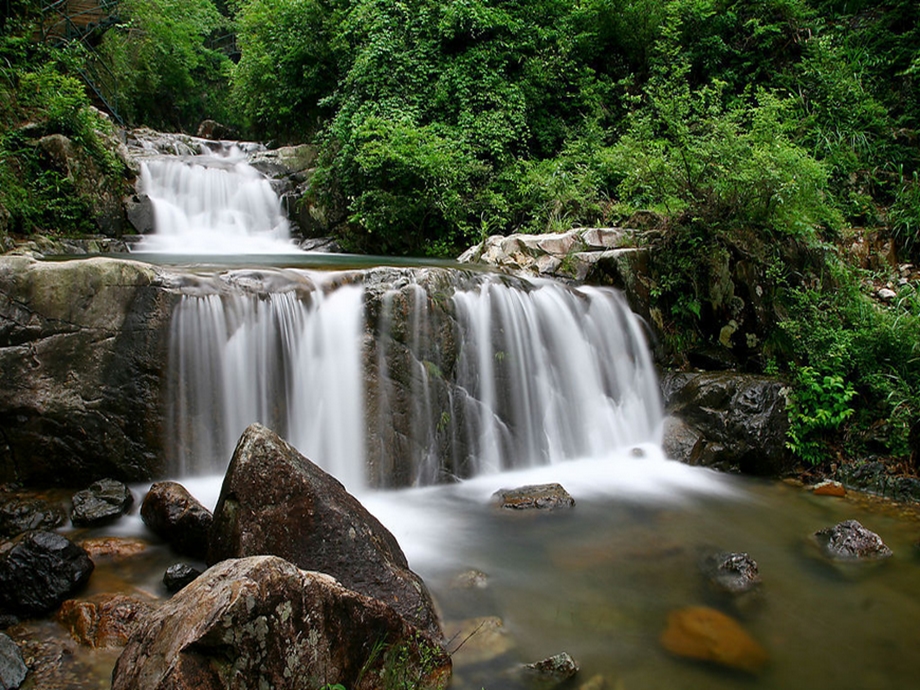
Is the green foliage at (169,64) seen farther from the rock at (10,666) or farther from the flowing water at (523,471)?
the rock at (10,666)

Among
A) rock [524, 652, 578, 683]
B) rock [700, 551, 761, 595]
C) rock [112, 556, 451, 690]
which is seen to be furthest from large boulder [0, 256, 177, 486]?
rock [700, 551, 761, 595]

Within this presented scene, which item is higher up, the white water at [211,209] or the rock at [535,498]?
the white water at [211,209]

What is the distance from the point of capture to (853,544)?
5.15 metres

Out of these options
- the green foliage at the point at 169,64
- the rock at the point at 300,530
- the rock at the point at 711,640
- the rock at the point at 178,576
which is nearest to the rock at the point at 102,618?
the rock at the point at 178,576

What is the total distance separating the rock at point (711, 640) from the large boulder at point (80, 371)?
4.80 meters

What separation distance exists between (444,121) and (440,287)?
8041mm

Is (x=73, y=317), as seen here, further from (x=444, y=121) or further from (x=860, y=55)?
(x=860, y=55)

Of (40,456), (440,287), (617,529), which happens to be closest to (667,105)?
(440,287)

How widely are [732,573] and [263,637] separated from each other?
3833mm

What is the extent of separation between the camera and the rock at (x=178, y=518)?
451 centimetres

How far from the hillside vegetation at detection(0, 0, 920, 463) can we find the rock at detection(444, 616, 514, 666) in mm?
5013

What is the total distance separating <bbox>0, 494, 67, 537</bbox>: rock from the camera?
15.2 ft

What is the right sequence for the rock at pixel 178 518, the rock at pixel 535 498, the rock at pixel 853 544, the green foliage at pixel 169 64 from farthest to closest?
the green foliage at pixel 169 64
the rock at pixel 535 498
the rock at pixel 853 544
the rock at pixel 178 518

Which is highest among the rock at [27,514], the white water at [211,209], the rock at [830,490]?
the white water at [211,209]
